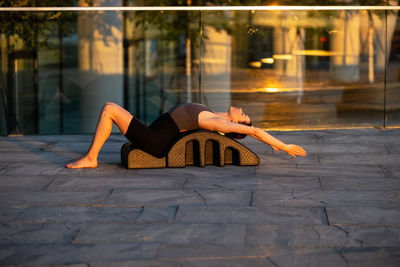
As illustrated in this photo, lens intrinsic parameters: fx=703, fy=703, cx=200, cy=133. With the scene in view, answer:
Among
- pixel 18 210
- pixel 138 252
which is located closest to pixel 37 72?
→ pixel 18 210

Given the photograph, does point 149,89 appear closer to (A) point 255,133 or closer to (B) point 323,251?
(A) point 255,133

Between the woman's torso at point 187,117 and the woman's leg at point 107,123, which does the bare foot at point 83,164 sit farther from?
the woman's torso at point 187,117

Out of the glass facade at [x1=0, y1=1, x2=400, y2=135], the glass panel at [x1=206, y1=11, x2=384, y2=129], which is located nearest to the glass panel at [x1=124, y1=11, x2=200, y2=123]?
the glass facade at [x1=0, y1=1, x2=400, y2=135]

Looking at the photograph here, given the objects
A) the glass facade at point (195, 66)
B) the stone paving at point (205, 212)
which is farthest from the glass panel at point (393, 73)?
the stone paving at point (205, 212)

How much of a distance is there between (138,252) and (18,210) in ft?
5.06

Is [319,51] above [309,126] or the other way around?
above

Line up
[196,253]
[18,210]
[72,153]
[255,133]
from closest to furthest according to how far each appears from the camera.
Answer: [196,253] < [18,210] < [255,133] < [72,153]

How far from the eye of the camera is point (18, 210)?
5.43 m

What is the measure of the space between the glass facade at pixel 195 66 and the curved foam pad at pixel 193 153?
10.8 ft

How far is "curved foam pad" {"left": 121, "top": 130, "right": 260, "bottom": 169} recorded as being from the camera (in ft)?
23.6

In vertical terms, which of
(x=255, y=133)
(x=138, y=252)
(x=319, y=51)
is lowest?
(x=138, y=252)

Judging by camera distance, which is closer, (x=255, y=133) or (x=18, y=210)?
(x=18, y=210)

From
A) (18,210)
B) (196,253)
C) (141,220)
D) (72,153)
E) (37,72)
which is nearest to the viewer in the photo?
(196,253)

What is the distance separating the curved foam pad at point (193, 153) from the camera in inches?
283
